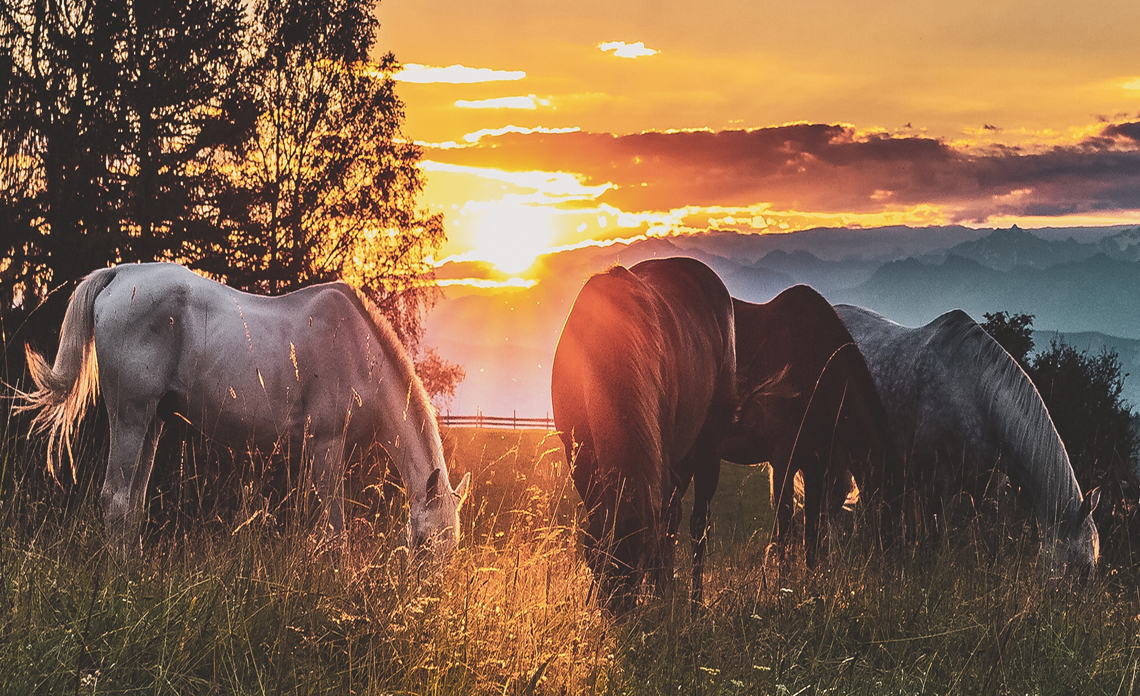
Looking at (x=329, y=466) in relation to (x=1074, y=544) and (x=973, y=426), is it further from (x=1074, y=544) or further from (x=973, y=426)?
(x=973, y=426)

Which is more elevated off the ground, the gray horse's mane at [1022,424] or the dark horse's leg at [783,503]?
the gray horse's mane at [1022,424]

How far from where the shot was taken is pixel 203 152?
52.8ft

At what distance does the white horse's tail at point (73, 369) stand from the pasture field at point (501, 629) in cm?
241

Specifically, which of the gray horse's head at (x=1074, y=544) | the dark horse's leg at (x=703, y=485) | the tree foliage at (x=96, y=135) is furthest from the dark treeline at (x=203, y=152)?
the gray horse's head at (x=1074, y=544)

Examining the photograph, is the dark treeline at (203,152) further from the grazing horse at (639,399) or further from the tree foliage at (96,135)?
the grazing horse at (639,399)

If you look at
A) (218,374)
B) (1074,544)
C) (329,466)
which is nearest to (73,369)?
(218,374)

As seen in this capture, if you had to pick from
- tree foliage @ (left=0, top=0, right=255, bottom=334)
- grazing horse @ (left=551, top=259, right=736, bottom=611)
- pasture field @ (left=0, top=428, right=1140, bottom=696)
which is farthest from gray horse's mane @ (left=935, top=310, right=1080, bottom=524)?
tree foliage @ (left=0, top=0, right=255, bottom=334)

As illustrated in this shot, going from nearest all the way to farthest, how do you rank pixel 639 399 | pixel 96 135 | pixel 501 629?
pixel 501 629 → pixel 639 399 → pixel 96 135

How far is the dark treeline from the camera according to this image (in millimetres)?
13969

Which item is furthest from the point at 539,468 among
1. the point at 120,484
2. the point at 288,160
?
the point at 288,160

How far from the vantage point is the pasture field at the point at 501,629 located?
3148 millimetres

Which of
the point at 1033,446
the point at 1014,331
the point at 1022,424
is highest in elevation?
the point at 1014,331

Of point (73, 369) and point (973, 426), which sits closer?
point (73, 369)

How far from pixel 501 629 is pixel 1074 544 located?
15.4 feet
